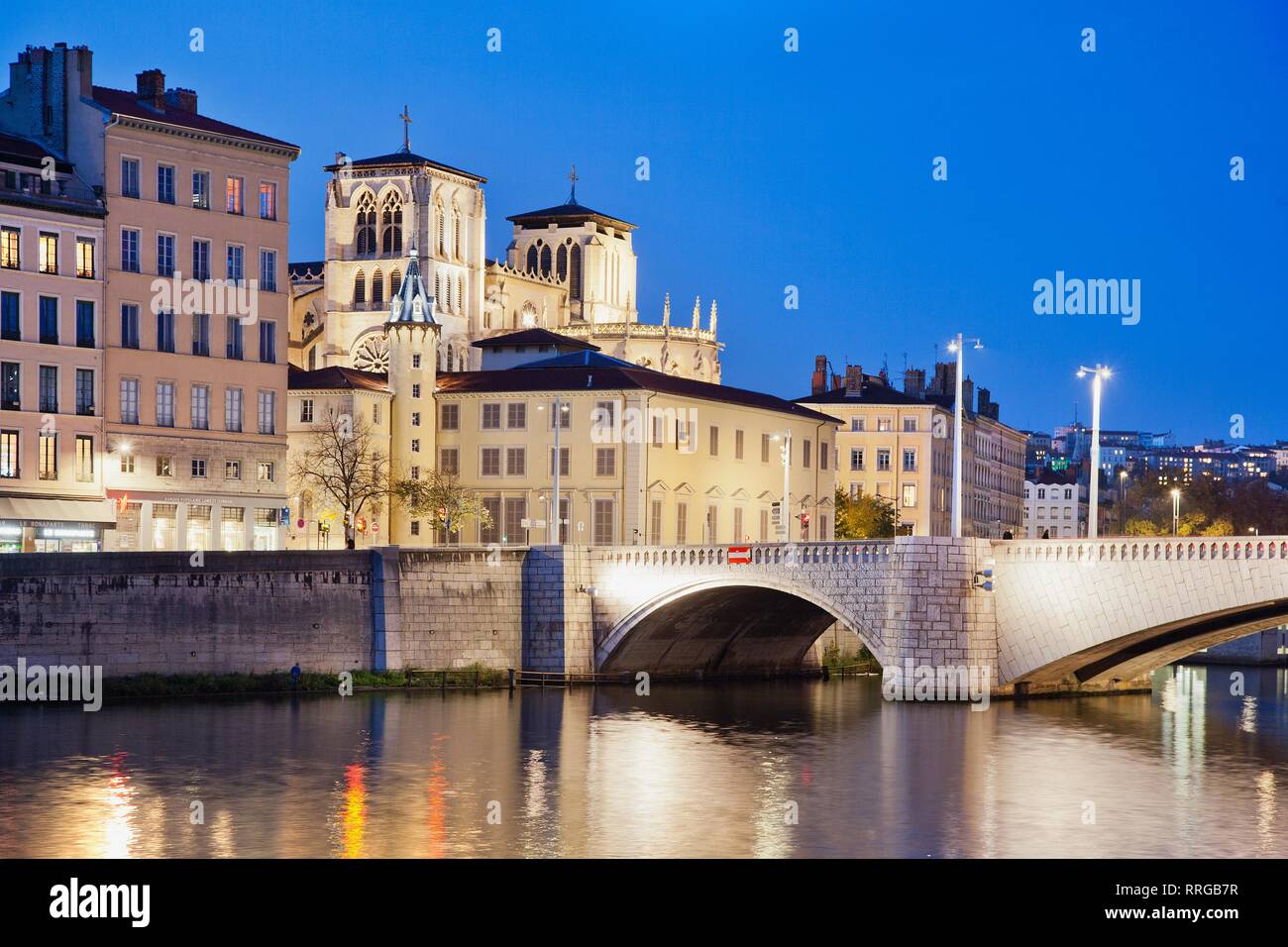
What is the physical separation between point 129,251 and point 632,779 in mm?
36797

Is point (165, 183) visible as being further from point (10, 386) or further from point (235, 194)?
point (10, 386)

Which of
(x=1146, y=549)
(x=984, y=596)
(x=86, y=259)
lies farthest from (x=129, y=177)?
(x=1146, y=549)

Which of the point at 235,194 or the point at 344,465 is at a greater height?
the point at 235,194

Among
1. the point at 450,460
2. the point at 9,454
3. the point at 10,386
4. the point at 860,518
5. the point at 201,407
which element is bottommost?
the point at 860,518

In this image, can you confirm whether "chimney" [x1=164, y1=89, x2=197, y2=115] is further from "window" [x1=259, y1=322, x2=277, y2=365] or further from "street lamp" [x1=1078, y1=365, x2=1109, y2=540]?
"street lamp" [x1=1078, y1=365, x2=1109, y2=540]

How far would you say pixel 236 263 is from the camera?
8244cm

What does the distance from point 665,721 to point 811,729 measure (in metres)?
4.75

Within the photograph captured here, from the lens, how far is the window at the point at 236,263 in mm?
82188

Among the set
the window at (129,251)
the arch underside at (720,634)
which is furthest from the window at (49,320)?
the arch underside at (720,634)

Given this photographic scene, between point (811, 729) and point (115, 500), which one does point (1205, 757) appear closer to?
point (811, 729)

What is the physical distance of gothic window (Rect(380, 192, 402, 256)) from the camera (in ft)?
448

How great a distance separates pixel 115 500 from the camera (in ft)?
256

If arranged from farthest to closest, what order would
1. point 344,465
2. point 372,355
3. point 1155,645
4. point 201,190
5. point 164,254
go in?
point 372,355 < point 344,465 < point 201,190 < point 164,254 < point 1155,645

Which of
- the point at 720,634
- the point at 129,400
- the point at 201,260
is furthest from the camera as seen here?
the point at 720,634
